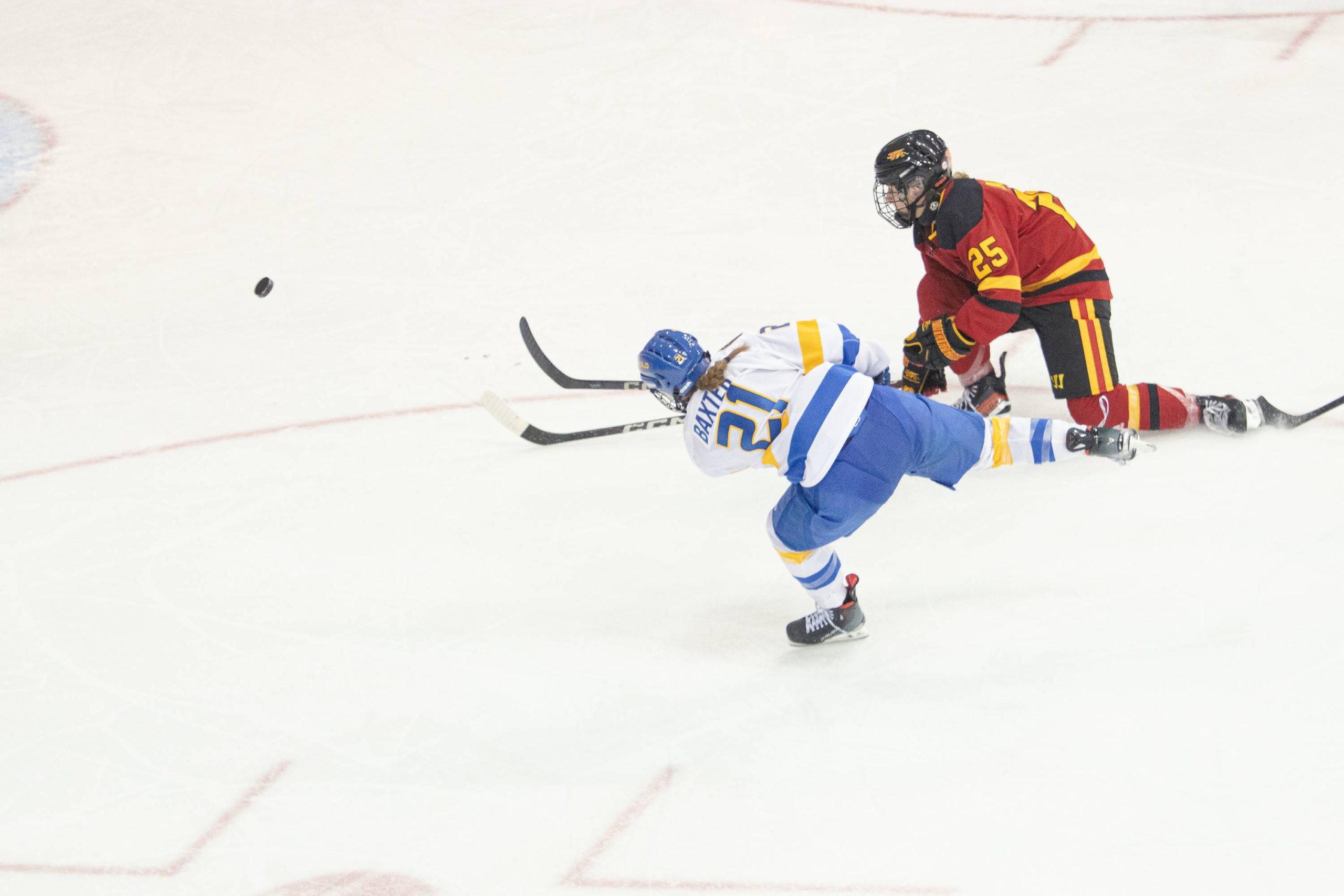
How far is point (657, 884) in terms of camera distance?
6.88 feet

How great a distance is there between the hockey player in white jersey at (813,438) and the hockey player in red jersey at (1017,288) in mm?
511

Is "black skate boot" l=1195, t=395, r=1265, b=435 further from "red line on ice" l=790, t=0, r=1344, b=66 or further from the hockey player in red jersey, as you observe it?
"red line on ice" l=790, t=0, r=1344, b=66

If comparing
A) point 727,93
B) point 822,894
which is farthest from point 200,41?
point 822,894

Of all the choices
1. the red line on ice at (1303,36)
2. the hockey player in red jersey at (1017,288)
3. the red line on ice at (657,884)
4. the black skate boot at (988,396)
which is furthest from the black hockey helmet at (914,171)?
the red line on ice at (1303,36)

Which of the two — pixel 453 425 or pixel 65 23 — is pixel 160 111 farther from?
pixel 453 425

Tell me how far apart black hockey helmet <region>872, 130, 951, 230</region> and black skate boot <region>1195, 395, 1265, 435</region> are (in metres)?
0.98

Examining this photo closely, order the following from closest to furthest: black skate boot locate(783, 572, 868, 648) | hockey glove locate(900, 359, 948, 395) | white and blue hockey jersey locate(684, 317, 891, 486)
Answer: white and blue hockey jersey locate(684, 317, 891, 486) < black skate boot locate(783, 572, 868, 648) < hockey glove locate(900, 359, 948, 395)

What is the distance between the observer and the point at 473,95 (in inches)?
238

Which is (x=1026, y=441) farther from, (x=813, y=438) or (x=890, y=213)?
(x=890, y=213)

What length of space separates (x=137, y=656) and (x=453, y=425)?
1.32 meters

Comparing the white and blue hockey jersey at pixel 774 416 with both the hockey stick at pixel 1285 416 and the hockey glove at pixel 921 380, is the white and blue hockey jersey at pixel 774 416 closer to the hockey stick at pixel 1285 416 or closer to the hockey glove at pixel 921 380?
the hockey glove at pixel 921 380

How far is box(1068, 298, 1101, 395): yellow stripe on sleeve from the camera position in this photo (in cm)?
→ 317

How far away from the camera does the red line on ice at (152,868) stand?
229cm

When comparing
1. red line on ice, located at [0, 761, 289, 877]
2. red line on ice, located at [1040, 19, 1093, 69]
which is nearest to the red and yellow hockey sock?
red line on ice, located at [0, 761, 289, 877]
